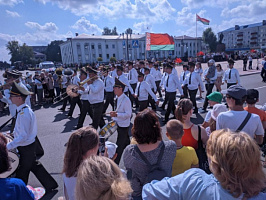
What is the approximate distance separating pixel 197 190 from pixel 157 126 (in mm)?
995

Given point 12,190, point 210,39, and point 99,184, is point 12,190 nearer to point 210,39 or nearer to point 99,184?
point 99,184

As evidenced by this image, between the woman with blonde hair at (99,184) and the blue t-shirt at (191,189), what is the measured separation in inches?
9.1

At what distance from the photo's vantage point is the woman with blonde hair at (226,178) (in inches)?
47.5

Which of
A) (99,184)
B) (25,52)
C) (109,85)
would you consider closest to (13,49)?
(25,52)

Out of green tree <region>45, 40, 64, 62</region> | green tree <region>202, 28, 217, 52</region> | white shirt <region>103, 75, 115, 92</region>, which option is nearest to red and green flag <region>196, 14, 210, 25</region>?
white shirt <region>103, 75, 115, 92</region>

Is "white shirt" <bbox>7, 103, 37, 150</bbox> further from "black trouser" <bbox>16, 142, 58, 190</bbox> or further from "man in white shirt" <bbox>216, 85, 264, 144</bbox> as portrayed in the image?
"man in white shirt" <bbox>216, 85, 264, 144</bbox>

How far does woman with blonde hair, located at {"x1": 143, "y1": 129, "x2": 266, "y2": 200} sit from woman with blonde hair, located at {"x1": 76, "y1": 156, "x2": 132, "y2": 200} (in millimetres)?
282

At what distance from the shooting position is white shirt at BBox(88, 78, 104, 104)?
5.90 metres

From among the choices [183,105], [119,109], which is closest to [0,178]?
[183,105]

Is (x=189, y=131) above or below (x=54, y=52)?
below

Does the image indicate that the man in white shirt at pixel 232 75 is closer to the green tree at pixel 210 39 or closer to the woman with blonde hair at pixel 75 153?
the woman with blonde hair at pixel 75 153

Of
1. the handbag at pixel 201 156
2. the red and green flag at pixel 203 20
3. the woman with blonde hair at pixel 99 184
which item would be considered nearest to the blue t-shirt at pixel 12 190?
the woman with blonde hair at pixel 99 184

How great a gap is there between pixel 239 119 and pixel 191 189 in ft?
5.74

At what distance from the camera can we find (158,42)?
51.1ft
